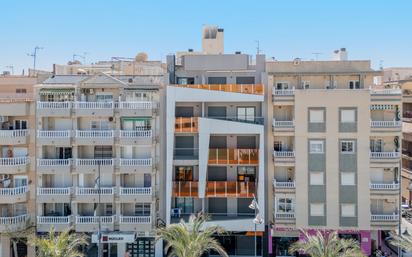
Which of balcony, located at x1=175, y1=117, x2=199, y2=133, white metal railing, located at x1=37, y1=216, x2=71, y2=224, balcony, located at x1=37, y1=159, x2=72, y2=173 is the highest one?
balcony, located at x1=175, y1=117, x2=199, y2=133

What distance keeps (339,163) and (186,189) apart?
43.5 ft

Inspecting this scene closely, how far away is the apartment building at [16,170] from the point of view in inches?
1487

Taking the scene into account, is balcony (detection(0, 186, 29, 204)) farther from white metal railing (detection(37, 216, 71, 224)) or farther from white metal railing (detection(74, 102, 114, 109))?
white metal railing (detection(74, 102, 114, 109))

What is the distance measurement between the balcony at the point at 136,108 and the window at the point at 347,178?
17236 mm

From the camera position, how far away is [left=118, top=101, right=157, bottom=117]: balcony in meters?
38.9

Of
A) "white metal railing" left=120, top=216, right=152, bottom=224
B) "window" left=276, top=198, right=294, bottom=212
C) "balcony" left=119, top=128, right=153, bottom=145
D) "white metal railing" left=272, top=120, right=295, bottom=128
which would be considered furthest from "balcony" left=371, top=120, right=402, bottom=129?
"white metal railing" left=120, top=216, right=152, bottom=224

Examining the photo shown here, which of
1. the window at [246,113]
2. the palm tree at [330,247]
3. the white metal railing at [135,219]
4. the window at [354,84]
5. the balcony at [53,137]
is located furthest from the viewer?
the window at [354,84]

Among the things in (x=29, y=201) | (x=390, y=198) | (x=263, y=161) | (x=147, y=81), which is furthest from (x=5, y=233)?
(x=390, y=198)

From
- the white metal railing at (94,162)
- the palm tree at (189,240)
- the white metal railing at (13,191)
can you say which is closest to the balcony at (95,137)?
the white metal railing at (94,162)

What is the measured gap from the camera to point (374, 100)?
128ft

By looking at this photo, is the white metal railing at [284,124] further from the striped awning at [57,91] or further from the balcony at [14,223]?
the balcony at [14,223]

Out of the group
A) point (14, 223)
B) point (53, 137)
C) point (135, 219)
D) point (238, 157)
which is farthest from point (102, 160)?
point (238, 157)

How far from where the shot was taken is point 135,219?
38438 millimetres

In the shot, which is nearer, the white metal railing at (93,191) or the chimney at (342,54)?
the white metal railing at (93,191)
